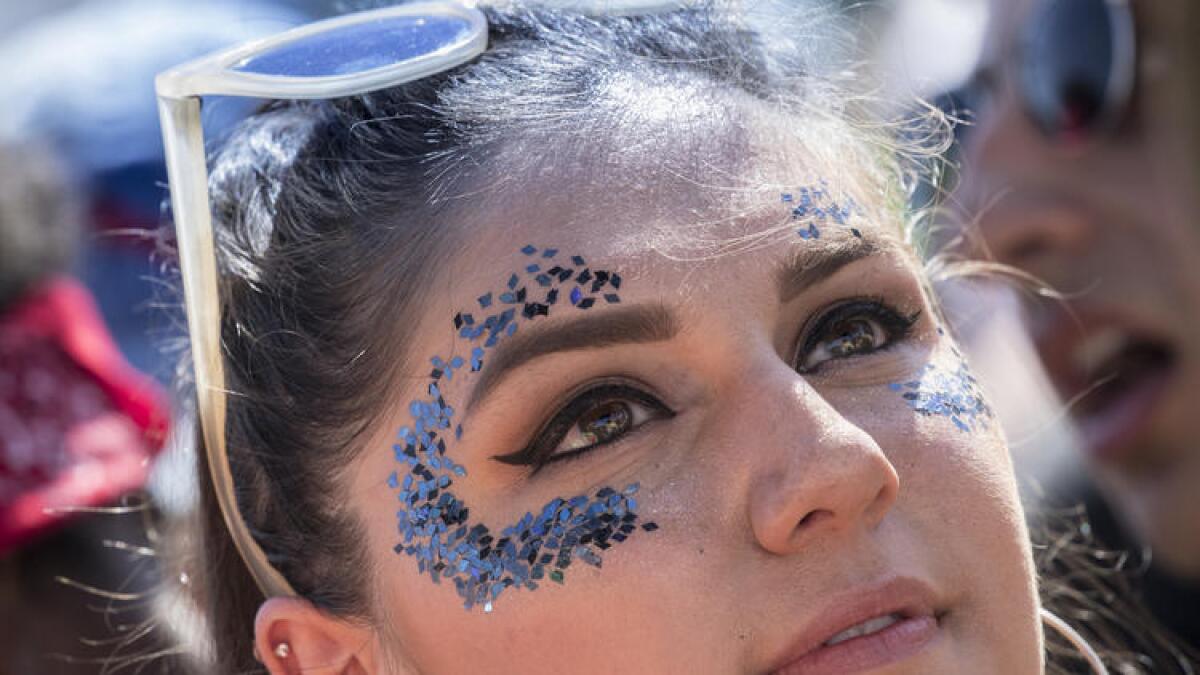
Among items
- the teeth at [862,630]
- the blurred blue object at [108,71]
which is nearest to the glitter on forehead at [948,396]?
the teeth at [862,630]

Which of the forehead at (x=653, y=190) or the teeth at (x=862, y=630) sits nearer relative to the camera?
the teeth at (x=862, y=630)

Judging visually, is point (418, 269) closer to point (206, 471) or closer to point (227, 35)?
point (206, 471)

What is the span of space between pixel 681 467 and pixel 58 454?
6.40 feet

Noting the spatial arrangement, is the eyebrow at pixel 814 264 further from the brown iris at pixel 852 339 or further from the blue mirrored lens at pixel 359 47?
the blue mirrored lens at pixel 359 47

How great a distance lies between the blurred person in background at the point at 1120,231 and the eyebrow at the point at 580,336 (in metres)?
1.62

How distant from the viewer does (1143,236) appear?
11.4 ft

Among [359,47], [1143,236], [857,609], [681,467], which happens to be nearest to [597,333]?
[681,467]

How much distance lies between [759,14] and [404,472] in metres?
0.98

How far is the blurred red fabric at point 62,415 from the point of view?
10.8ft

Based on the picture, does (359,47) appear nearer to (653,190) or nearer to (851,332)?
(653,190)

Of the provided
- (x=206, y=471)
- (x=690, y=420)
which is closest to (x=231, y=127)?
(x=206, y=471)

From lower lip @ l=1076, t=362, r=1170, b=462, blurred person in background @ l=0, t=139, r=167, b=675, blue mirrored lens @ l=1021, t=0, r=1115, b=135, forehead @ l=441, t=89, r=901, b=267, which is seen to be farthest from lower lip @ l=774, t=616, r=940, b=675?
blue mirrored lens @ l=1021, t=0, r=1115, b=135

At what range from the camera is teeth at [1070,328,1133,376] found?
141 inches

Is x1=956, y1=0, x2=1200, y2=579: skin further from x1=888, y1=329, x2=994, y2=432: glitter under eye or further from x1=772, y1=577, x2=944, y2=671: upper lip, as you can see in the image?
x1=772, y1=577, x2=944, y2=671: upper lip
